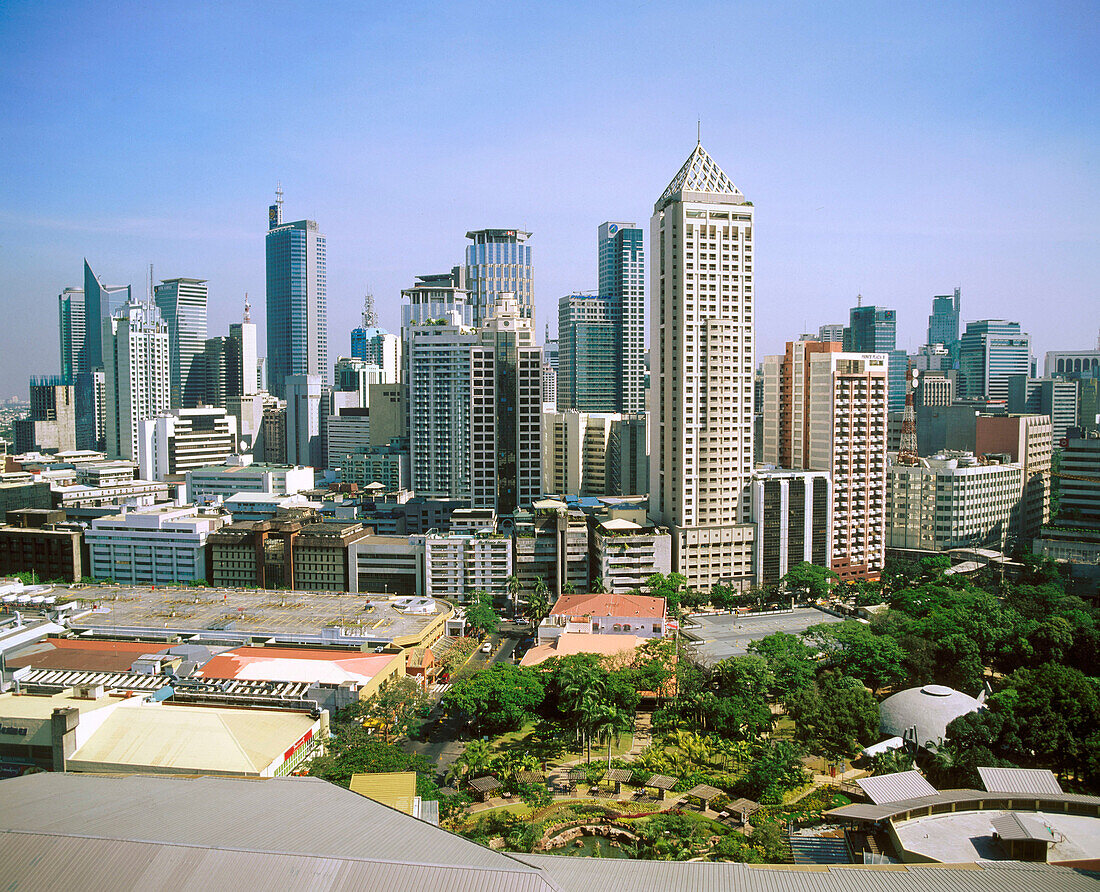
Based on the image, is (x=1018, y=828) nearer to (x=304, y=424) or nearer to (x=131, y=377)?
(x=131, y=377)

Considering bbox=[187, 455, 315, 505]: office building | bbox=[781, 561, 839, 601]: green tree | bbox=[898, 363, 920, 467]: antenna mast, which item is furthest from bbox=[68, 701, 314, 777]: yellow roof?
bbox=[187, 455, 315, 505]: office building

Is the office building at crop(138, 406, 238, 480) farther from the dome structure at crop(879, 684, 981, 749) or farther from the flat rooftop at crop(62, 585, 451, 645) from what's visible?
the dome structure at crop(879, 684, 981, 749)

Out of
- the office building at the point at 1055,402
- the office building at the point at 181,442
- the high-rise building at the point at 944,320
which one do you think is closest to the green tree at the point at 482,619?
the office building at the point at 181,442

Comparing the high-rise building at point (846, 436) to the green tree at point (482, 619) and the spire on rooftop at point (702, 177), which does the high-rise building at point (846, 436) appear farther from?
the green tree at point (482, 619)

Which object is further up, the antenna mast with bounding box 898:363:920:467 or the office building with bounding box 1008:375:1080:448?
the office building with bounding box 1008:375:1080:448

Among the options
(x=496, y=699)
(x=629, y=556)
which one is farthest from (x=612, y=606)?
(x=496, y=699)

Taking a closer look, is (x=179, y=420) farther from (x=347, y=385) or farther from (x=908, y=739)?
(x=908, y=739)

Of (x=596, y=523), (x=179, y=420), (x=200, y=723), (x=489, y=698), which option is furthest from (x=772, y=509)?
(x=179, y=420)
